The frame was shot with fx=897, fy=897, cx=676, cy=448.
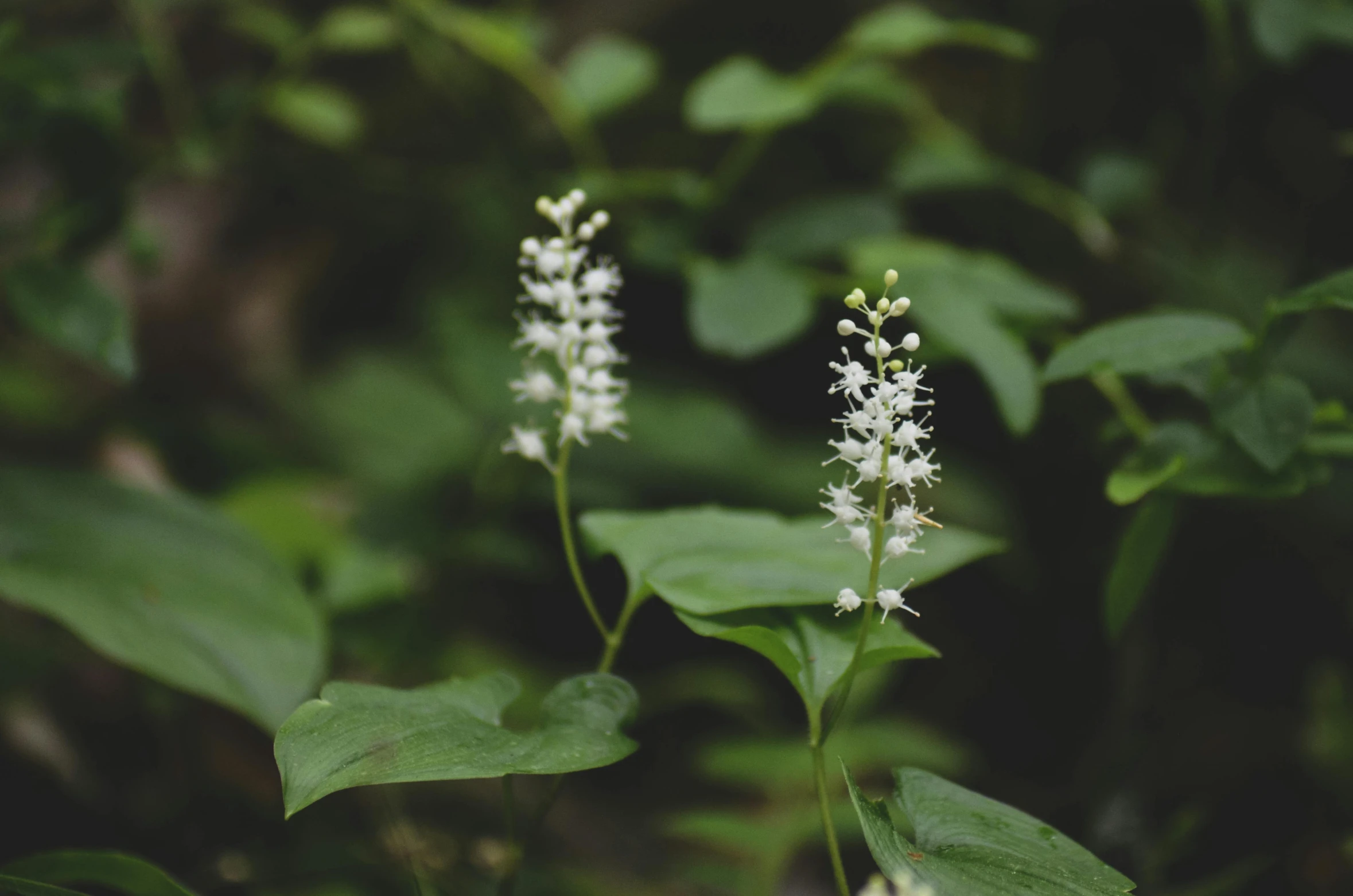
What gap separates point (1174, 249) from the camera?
1921 mm

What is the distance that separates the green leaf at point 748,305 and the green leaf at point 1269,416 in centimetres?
62

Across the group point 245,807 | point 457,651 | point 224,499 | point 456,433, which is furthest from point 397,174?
point 245,807

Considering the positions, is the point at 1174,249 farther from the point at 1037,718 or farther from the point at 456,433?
the point at 456,433

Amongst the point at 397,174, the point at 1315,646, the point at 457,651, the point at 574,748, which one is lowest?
the point at 457,651

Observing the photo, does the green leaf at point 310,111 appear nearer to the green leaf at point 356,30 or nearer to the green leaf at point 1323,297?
the green leaf at point 356,30

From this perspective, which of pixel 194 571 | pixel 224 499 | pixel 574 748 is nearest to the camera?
pixel 574 748

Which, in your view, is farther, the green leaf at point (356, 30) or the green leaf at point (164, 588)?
the green leaf at point (356, 30)

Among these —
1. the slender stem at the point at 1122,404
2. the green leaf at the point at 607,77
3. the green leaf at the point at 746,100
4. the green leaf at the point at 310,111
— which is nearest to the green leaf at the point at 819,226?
the green leaf at the point at 746,100

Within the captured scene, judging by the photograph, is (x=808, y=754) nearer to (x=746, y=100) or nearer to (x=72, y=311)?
(x=746, y=100)

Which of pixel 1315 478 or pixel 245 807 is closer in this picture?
pixel 1315 478

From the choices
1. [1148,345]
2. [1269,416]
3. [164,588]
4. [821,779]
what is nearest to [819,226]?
[1148,345]

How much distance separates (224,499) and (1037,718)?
1.89m

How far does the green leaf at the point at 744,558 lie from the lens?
939mm

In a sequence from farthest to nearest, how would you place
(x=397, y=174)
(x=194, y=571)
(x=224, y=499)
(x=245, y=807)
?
(x=397, y=174)
(x=224, y=499)
(x=245, y=807)
(x=194, y=571)
